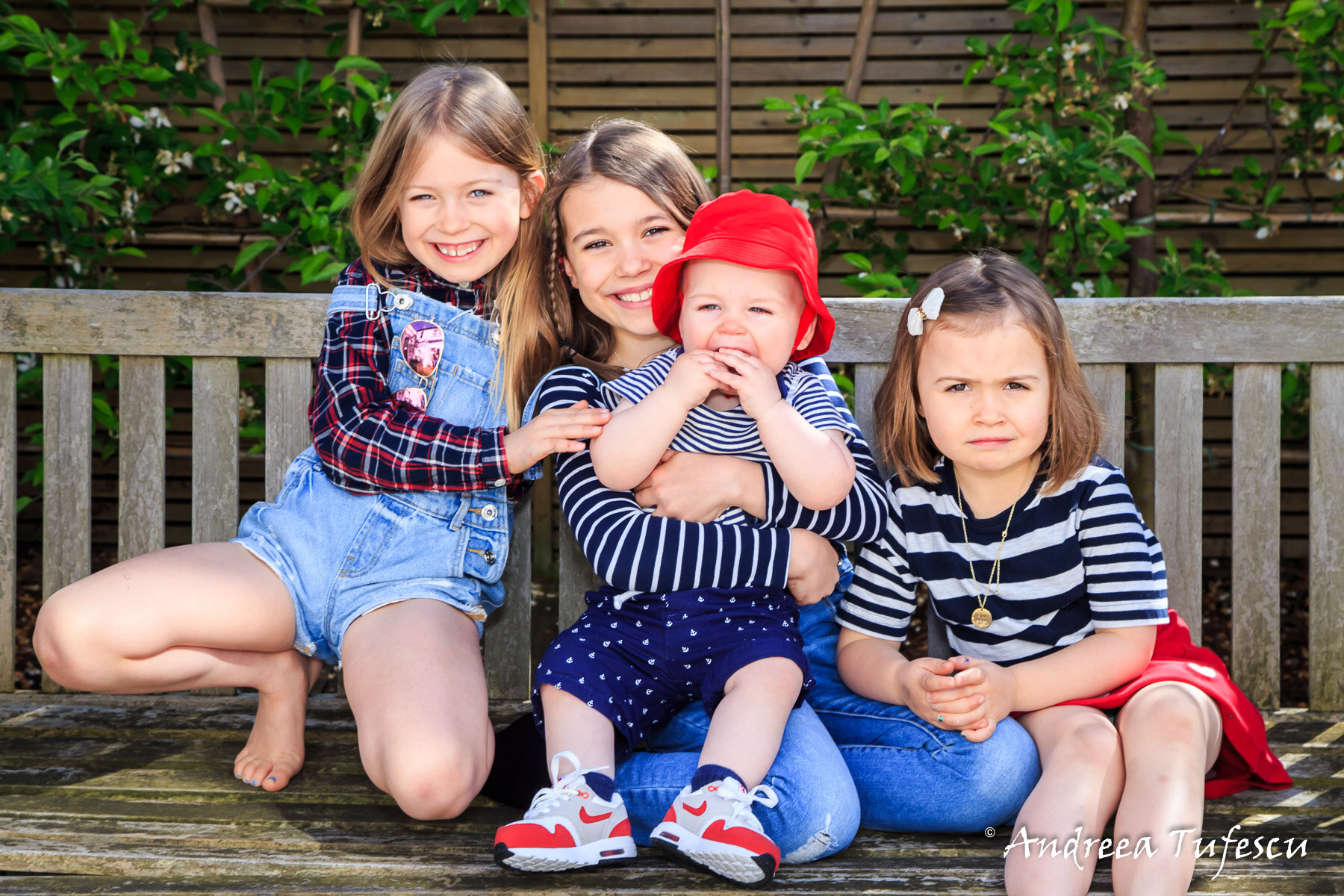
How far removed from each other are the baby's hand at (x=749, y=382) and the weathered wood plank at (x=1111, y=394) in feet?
2.65

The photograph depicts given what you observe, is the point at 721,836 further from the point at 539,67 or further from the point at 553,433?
the point at 539,67

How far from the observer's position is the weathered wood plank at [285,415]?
2.33m

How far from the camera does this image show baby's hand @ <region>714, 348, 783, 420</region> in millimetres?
1808

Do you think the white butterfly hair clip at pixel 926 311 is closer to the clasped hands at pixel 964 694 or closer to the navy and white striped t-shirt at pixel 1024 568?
the navy and white striped t-shirt at pixel 1024 568

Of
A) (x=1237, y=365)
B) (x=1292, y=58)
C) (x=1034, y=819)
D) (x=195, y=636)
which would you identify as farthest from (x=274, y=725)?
(x=1292, y=58)

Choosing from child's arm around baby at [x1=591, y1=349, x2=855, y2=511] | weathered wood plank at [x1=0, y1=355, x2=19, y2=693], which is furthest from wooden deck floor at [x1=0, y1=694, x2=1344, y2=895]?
child's arm around baby at [x1=591, y1=349, x2=855, y2=511]

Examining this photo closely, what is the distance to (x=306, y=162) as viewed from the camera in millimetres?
3842

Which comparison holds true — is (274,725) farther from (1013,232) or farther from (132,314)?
(1013,232)

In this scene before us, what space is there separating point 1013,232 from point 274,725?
8.08 ft

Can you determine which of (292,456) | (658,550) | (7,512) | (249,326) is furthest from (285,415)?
(658,550)

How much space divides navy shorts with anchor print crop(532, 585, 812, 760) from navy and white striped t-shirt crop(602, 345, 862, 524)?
0.16 metres

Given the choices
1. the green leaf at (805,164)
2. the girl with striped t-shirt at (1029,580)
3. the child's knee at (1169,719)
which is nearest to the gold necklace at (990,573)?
the girl with striped t-shirt at (1029,580)

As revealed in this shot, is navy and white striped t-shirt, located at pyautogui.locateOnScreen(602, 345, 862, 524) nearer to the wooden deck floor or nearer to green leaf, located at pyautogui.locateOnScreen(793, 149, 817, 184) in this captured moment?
the wooden deck floor

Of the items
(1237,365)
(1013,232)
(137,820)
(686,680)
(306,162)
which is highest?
(306,162)
